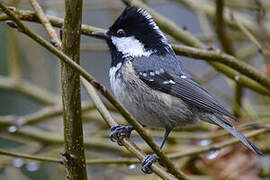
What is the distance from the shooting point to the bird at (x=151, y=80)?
2.70 metres

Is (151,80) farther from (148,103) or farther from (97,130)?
(97,130)

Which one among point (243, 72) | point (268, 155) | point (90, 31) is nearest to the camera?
point (90, 31)

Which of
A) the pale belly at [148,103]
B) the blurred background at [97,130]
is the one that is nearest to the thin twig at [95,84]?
the pale belly at [148,103]

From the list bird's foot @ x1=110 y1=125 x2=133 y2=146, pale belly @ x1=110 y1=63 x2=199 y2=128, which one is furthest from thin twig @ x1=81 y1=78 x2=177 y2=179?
pale belly @ x1=110 y1=63 x2=199 y2=128

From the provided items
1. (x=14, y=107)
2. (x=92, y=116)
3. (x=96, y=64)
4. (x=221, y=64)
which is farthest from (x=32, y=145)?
(x=96, y=64)

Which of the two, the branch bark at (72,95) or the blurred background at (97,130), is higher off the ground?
the branch bark at (72,95)

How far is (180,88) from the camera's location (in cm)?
279

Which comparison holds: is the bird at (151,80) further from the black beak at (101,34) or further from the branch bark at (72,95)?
the branch bark at (72,95)

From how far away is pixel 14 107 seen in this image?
4871 millimetres

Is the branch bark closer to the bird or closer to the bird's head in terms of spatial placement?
the bird

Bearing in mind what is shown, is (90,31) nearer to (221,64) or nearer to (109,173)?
(221,64)

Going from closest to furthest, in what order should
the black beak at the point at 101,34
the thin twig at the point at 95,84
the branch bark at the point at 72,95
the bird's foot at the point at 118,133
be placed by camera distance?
1. the thin twig at the point at 95,84
2. the branch bark at the point at 72,95
3. the bird's foot at the point at 118,133
4. the black beak at the point at 101,34

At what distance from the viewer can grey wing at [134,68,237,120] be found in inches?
107

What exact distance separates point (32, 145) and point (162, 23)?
4.79 feet
